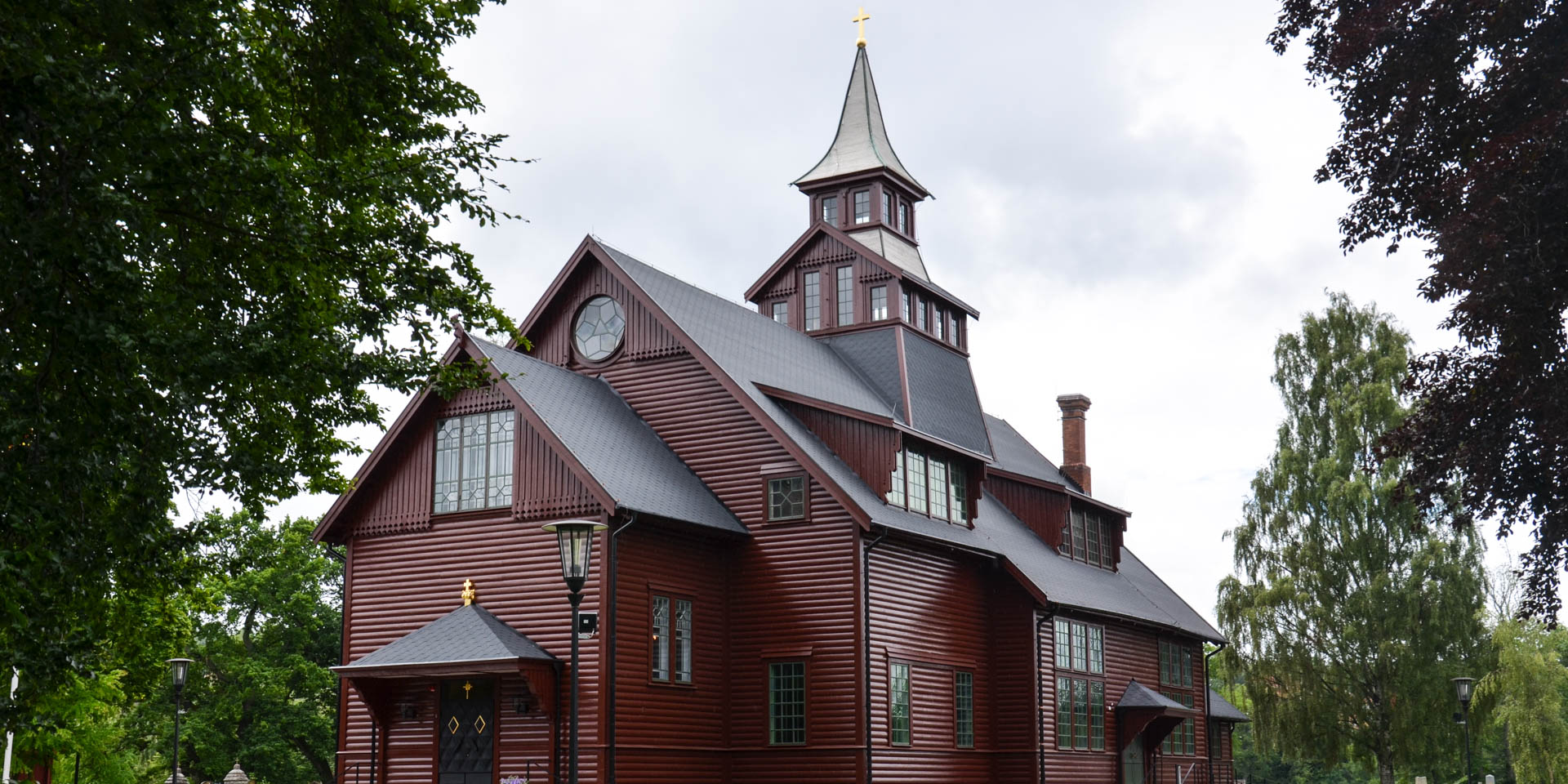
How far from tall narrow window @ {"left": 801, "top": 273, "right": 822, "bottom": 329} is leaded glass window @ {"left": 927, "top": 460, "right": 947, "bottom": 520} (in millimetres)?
5698

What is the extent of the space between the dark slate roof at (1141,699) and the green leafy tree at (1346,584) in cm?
607

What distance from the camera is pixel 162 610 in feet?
73.3

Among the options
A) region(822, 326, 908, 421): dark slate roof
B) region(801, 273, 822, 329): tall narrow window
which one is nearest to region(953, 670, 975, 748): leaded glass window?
region(822, 326, 908, 421): dark slate roof

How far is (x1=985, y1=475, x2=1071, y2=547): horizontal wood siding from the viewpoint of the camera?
119ft

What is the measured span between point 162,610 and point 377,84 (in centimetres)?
995

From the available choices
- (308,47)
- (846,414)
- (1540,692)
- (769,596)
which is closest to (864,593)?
(769,596)

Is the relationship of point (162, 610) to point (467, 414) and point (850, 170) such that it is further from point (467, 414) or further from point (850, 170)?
point (850, 170)

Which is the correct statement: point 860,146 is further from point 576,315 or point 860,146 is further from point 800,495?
point 800,495

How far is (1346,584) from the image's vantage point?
3894cm

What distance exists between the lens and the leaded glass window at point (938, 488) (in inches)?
1152

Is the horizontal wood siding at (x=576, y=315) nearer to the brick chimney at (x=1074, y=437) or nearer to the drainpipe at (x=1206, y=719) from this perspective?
the brick chimney at (x=1074, y=437)

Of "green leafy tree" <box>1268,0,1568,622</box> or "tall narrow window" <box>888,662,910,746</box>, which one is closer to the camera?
"green leafy tree" <box>1268,0,1568,622</box>

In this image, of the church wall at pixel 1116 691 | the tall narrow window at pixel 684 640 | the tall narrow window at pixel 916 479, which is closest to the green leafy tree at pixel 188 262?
the tall narrow window at pixel 684 640

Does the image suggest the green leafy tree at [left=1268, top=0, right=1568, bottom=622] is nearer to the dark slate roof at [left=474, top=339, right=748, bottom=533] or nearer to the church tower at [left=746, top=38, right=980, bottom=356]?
the dark slate roof at [left=474, top=339, right=748, bottom=533]
